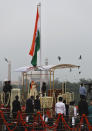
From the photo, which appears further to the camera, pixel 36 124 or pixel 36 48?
pixel 36 48

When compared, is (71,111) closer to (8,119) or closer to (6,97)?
(8,119)

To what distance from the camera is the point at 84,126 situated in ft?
43.6

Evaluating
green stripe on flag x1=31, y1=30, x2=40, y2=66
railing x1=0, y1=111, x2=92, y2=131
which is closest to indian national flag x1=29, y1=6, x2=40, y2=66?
green stripe on flag x1=31, y1=30, x2=40, y2=66

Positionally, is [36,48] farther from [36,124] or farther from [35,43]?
[36,124]

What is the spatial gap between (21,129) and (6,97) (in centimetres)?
486

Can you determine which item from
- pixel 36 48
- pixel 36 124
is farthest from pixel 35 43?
pixel 36 124

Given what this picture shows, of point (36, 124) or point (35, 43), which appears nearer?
point (36, 124)

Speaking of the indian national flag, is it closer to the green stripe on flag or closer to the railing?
the green stripe on flag

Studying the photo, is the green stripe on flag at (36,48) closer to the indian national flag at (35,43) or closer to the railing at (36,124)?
the indian national flag at (35,43)

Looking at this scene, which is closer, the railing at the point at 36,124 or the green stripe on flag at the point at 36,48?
the railing at the point at 36,124

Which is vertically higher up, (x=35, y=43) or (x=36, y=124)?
(x=35, y=43)

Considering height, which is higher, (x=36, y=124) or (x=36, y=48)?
(x=36, y=48)

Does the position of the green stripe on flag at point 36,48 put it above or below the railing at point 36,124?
above

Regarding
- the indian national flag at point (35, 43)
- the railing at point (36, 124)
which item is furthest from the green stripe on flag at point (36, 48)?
the railing at point (36, 124)
